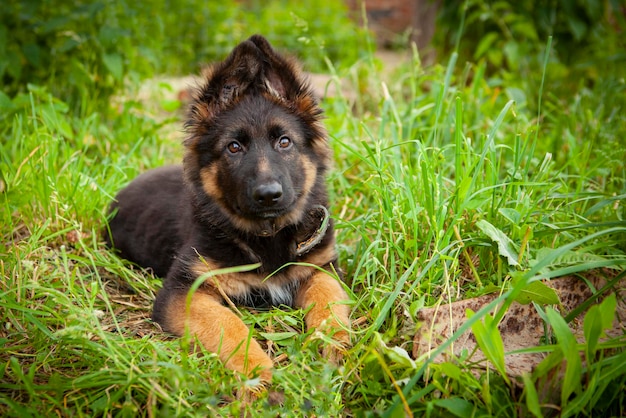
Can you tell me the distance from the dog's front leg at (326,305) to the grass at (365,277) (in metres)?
0.08

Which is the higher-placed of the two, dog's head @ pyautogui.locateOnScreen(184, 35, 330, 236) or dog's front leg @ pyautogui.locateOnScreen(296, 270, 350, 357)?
dog's head @ pyautogui.locateOnScreen(184, 35, 330, 236)

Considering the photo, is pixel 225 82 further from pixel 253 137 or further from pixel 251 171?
pixel 251 171

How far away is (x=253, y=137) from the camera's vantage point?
3240 millimetres

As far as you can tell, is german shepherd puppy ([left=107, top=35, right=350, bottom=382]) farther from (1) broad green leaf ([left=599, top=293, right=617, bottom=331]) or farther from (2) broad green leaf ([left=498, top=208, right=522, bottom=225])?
(1) broad green leaf ([left=599, top=293, right=617, bottom=331])

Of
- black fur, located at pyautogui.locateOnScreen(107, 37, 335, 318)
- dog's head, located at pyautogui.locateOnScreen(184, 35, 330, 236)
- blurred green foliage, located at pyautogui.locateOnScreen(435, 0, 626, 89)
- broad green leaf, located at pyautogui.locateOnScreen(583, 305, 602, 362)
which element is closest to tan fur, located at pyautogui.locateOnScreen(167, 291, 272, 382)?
black fur, located at pyautogui.locateOnScreen(107, 37, 335, 318)

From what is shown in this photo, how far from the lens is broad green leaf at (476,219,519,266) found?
2936 mm

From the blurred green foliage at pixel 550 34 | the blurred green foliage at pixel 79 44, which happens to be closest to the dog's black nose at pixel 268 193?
the blurred green foliage at pixel 79 44

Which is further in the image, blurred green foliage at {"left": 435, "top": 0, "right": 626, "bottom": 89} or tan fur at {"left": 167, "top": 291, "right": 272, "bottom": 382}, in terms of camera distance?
blurred green foliage at {"left": 435, "top": 0, "right": 626, "bottom": 89}

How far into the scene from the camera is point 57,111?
4.90 m

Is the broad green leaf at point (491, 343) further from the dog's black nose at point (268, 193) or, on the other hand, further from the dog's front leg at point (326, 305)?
the dog's black nose at point (268, 193)

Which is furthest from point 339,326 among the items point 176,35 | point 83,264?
point 176,35

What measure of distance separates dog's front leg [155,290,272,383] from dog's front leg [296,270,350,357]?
35 centimetres

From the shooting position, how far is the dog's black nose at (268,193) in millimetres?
2967

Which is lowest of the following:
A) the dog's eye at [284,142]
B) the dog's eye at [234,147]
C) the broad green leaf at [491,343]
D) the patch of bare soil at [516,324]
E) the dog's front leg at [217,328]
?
the dog's front leg at [217,328]
